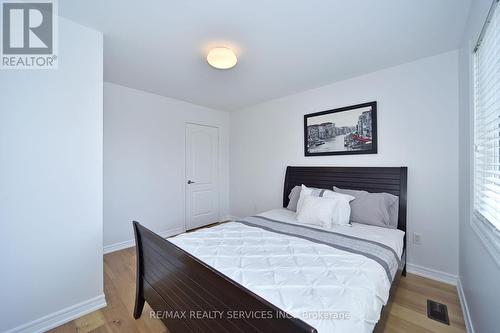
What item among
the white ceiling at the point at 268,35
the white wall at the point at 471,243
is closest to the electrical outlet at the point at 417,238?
the white wall at the point at 471,243

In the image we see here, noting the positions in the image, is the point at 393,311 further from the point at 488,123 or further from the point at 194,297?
the point at 194,297

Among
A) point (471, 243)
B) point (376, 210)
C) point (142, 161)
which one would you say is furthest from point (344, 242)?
point (142, 161)

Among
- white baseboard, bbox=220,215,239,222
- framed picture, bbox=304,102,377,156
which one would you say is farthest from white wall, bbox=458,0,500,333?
white baseboard, bbox=220,215,239,222

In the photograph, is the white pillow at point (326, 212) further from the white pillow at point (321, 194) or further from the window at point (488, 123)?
the window at point (488, 123)

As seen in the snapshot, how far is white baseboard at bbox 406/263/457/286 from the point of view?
211cm

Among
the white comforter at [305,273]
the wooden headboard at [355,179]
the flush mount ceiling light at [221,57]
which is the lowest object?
the white comforter at [305,273]

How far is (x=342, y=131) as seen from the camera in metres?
2.79

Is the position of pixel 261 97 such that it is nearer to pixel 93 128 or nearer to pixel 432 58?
pixel 432 58

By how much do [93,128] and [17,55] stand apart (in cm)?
67

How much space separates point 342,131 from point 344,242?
5.33ft

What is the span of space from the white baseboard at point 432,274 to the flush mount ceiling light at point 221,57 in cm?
304

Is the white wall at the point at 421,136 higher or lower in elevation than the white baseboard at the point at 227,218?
higher

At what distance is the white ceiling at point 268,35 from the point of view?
5.08 ft

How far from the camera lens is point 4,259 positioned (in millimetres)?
1433
